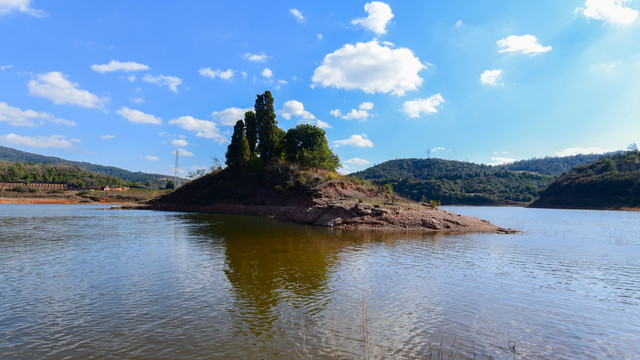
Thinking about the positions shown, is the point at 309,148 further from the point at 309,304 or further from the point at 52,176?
the point at 52,176

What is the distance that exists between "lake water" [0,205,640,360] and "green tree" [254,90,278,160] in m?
53.1

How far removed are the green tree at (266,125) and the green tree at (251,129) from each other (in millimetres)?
2213

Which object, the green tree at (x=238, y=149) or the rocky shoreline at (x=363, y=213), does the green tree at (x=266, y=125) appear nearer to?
the green tree at (x=238, y=149)

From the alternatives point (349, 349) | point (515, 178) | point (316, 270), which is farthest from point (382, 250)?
point (515, 178)

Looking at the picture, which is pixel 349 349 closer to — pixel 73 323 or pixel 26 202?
pixel 73 323

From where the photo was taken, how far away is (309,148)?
6606 cm

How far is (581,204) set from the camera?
113438mm

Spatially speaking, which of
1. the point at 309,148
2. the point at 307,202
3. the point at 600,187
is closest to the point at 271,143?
the point at 309,148

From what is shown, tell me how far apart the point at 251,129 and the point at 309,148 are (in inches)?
748

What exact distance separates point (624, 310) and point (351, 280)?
10.3 meters

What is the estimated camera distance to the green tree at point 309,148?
209 feet

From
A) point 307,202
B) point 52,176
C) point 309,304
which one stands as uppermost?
point 52,176

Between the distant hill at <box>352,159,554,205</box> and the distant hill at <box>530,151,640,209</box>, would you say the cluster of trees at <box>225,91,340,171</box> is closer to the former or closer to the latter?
the distant hill at <box>352,159,554,205</box>

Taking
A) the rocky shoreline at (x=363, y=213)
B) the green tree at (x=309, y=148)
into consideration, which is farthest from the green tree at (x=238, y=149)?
the rocky shoreline at (x=363, y=213)
